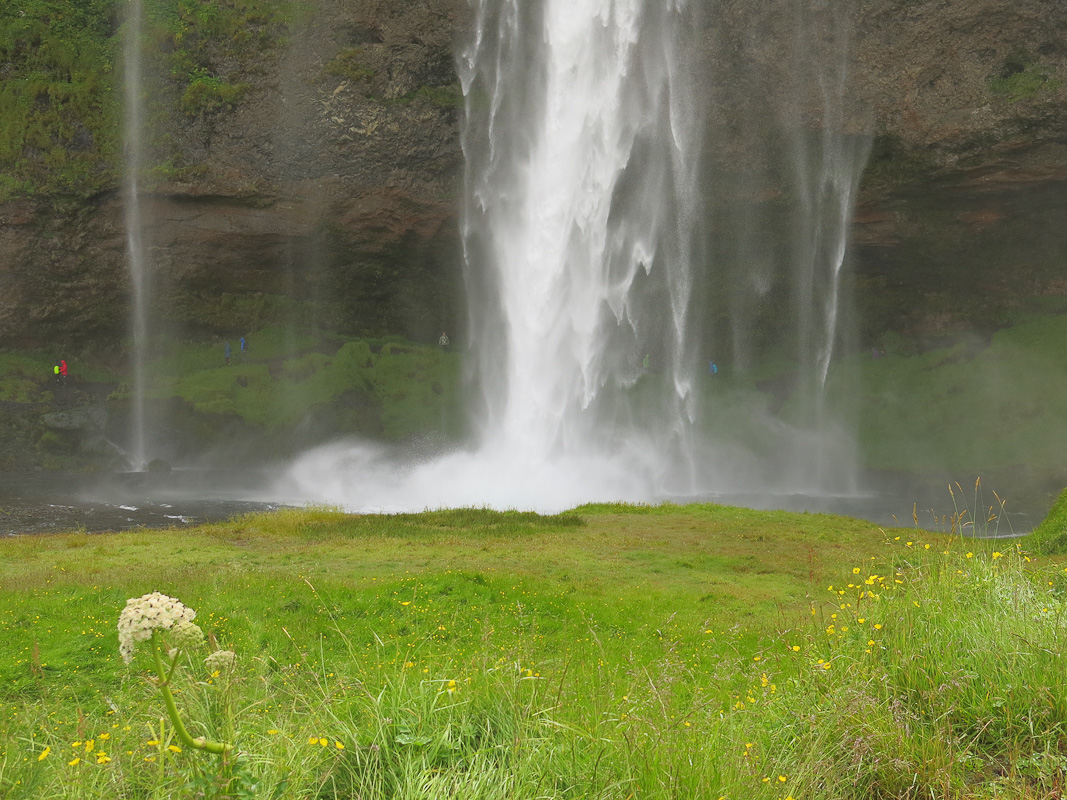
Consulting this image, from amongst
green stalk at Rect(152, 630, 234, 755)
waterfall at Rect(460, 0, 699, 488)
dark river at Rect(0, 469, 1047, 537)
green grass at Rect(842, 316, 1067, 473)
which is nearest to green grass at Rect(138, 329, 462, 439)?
waterfall at Rect(460, 0, 699, 488)

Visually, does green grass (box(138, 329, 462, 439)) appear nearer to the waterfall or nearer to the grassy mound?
the waterfall

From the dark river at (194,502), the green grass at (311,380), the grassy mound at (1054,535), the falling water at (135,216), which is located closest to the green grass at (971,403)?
the dark river at (194,502)

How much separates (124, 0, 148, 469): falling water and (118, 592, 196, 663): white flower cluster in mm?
41996

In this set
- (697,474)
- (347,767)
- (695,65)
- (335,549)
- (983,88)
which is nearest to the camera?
(347,767)

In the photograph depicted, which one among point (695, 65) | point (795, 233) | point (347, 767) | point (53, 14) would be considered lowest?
point (347, 767)

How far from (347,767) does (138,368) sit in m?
45.7

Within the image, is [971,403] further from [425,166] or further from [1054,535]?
[1054,535]

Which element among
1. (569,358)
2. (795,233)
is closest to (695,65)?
(795,233)

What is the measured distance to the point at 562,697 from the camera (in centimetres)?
643

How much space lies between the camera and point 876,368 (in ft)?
158

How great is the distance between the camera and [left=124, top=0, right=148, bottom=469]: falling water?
41.8 m

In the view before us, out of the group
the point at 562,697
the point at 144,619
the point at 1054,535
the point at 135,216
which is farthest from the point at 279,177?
the point at 144,619

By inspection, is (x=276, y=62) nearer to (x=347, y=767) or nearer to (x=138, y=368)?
(x=138, y=368)

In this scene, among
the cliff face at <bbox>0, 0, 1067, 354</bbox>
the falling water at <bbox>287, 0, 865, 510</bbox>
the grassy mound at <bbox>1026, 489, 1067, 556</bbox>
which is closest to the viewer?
the grassy mound at <bbox>1026, 489, 1067, 556</bbox>
